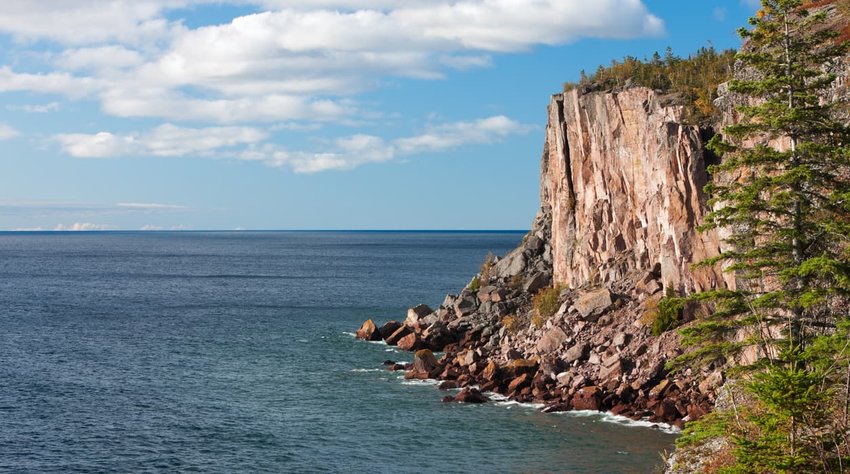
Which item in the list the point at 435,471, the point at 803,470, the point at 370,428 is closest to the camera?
the point at 803,470

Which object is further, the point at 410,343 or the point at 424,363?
the point at 410,343

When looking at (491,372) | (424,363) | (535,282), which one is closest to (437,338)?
(535,282)

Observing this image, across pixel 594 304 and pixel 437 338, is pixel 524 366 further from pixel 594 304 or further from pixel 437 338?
pixel 437 338

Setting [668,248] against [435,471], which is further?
[668,248]

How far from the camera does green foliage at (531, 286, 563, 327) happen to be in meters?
62.5

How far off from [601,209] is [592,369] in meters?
17.9

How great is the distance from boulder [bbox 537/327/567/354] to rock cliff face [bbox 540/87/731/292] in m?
7.37

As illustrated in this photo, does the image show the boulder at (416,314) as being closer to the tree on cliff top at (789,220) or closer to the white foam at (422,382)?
the white foam at (422,382)

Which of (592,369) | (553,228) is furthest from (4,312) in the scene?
(592,369)

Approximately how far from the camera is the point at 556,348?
180 feet

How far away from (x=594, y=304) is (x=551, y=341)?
4205 mm

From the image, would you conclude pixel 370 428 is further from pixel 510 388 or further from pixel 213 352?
pixel 213 352

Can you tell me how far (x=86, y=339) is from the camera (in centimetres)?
7475

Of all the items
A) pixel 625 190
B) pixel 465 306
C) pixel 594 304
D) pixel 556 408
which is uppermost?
pixel 625 190
